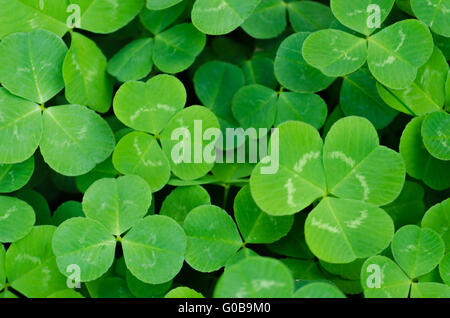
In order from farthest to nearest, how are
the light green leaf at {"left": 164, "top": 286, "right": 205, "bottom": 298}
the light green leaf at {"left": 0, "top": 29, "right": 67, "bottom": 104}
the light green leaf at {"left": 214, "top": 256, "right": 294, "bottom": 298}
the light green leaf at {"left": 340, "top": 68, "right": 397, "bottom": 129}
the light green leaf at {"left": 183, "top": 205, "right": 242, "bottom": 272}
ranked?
the light green leaf at {"left": 340, "top": 68, "right": 397, "bottom": 129}, the light green leaf at {"left": 0, "top": 29, "right": 67, "bottom": 104}, the light green leaf at {"left": 183, "top": 205, "right": 242, "bottom": 272}, the light green leaf at {"left": 164, "top": 286, "right": 205, "bottom": 298}, the light green leaf at {"left": 214, "top": 256, "right": 294, "bottom": 298}

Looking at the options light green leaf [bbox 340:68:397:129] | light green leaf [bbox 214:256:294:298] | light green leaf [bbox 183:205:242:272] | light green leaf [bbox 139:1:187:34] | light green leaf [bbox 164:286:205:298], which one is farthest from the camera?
light green leaf [bbox 139:1:187:34]

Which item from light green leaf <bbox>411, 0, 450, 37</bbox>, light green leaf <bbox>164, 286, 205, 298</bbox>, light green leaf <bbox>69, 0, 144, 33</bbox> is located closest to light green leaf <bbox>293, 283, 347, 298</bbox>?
light green leaf <bbox>164, 286, 205, 298</bbox>

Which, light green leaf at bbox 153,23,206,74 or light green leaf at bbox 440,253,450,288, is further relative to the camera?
light green leaf at bbox 153,23,206,74

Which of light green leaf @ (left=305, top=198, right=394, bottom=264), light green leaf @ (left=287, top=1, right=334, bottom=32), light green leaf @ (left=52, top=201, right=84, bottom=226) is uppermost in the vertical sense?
light green leaf @ (left=287, top=1, right=334, bottom=32)

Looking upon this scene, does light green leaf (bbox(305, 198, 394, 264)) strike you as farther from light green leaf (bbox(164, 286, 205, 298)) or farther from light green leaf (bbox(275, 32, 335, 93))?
light green leaf (bbox(275, 32, 335, 93))

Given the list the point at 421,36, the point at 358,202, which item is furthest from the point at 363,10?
the point at 358,202
